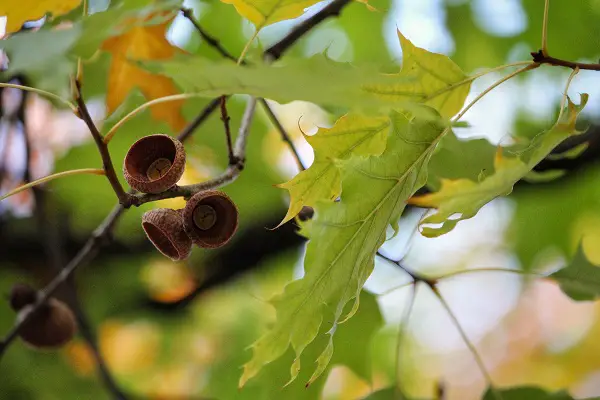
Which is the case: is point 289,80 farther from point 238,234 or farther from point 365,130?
point 238,234

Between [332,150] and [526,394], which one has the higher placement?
[332,150]

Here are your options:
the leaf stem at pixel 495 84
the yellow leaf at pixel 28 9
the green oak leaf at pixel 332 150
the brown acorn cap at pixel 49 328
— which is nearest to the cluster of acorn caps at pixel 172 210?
the green oak leaf at pixel 332 150

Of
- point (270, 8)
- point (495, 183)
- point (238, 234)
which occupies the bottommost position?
point (238, 234)

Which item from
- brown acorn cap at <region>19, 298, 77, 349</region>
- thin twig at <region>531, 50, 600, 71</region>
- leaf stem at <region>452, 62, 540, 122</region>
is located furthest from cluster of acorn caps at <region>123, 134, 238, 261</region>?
brown acorn cap at <region>19, 298, 77, 349</region>

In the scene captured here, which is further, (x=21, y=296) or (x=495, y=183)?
(x=21, y=296)

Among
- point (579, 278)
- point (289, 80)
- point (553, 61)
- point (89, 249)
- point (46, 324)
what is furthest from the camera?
point (46, 324)

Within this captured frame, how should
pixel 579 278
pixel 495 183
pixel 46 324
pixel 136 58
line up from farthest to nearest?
pixel 46 324 < pixel 136 58 < pixel 579 278 < pixel 495 183

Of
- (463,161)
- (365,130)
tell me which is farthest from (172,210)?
(463,161)
